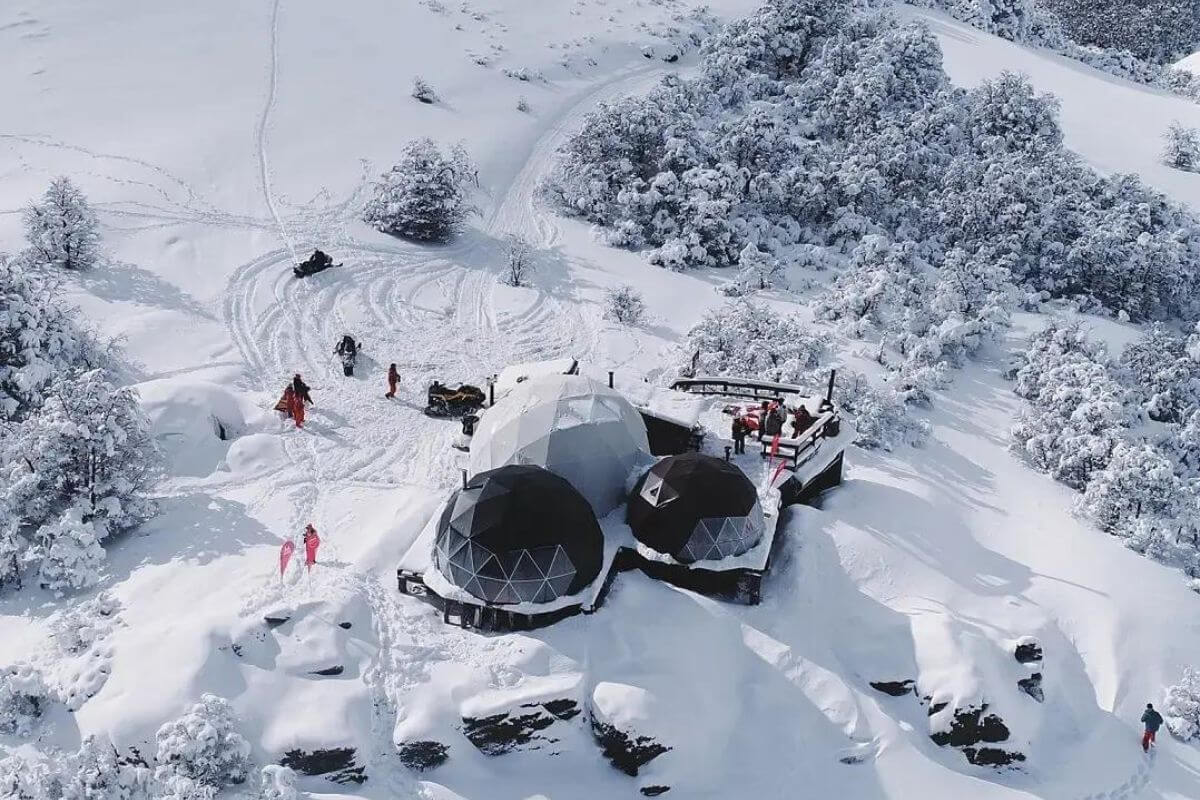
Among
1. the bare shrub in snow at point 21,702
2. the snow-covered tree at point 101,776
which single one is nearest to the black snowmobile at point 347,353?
the bare shrub in snow at point 21,702

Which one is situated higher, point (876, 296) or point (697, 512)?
point (876, 296)

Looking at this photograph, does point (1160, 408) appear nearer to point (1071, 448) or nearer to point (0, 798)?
point (1071, 448)

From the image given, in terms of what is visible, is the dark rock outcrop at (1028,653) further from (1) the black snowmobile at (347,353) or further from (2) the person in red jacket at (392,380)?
(1) the black snowmobile at (347,353)

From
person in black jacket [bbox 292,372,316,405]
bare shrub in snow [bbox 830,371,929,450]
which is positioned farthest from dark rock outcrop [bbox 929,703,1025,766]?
person in black jacket [bbox 292,372,316,405]

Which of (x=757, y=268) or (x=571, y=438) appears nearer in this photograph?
(x=571, y=438)

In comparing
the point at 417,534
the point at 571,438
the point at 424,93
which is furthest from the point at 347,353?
the point at 424,93

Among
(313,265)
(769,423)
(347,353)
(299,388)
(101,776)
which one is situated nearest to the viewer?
(101,776)

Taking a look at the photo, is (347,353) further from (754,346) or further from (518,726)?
(518,726)
